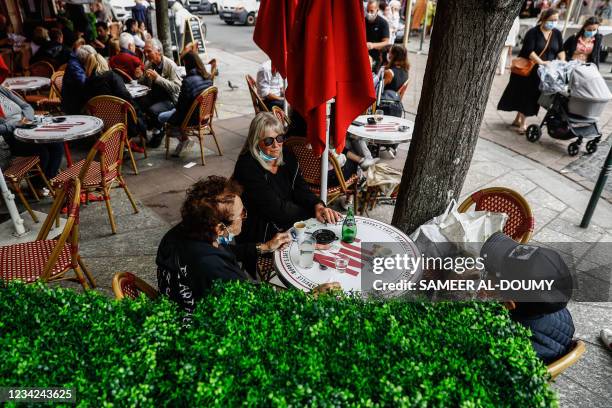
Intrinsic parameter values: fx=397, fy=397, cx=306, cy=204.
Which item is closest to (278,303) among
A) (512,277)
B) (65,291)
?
(65,291)

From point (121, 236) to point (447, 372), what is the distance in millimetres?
3818

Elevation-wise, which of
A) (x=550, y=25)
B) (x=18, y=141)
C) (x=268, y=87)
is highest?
(x=550, y=25)

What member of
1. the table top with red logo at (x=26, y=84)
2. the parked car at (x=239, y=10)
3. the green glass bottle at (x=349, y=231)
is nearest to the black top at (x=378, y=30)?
the table top with red logo at (x=26, y=84)

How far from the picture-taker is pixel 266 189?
3211 millimetres

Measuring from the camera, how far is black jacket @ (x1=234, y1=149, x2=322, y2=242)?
126 inches

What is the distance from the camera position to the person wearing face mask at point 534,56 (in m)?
6.98

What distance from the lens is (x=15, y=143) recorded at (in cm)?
484

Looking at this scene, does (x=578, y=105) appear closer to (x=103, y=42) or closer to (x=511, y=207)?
(x=511, y=207)

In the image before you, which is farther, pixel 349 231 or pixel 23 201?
pixel 23 201

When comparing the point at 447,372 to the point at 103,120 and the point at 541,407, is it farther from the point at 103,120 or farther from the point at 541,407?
the point at 103,120

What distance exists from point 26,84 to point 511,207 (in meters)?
7.96

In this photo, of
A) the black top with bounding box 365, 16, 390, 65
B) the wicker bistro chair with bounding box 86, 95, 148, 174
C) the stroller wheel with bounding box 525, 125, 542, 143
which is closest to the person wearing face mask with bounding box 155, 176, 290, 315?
the wicker bistro chair with bounding box 86, 95, 148, 174

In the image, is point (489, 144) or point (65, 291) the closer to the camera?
point (65, 291)

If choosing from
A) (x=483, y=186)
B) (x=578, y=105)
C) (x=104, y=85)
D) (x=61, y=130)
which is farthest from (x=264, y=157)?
(x=578, y=105)
